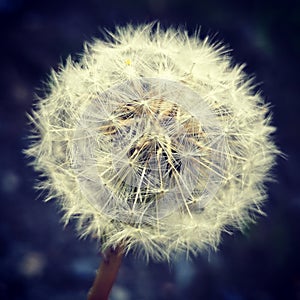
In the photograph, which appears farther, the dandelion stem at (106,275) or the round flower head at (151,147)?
the dandelion stem at (106,275)

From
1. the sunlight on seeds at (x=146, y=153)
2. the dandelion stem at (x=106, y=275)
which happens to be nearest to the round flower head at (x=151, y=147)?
the sunlight on seeds at (x=146, y=153)

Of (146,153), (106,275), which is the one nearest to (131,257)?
(106,275)

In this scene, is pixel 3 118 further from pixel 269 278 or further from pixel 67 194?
pixel 269 278

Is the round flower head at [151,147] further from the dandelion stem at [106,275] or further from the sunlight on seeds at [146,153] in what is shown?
the dandelion stem at [106,275]

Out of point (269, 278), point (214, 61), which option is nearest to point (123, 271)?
point (269, 278)

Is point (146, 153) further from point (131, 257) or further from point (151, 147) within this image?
point (131, 257)
